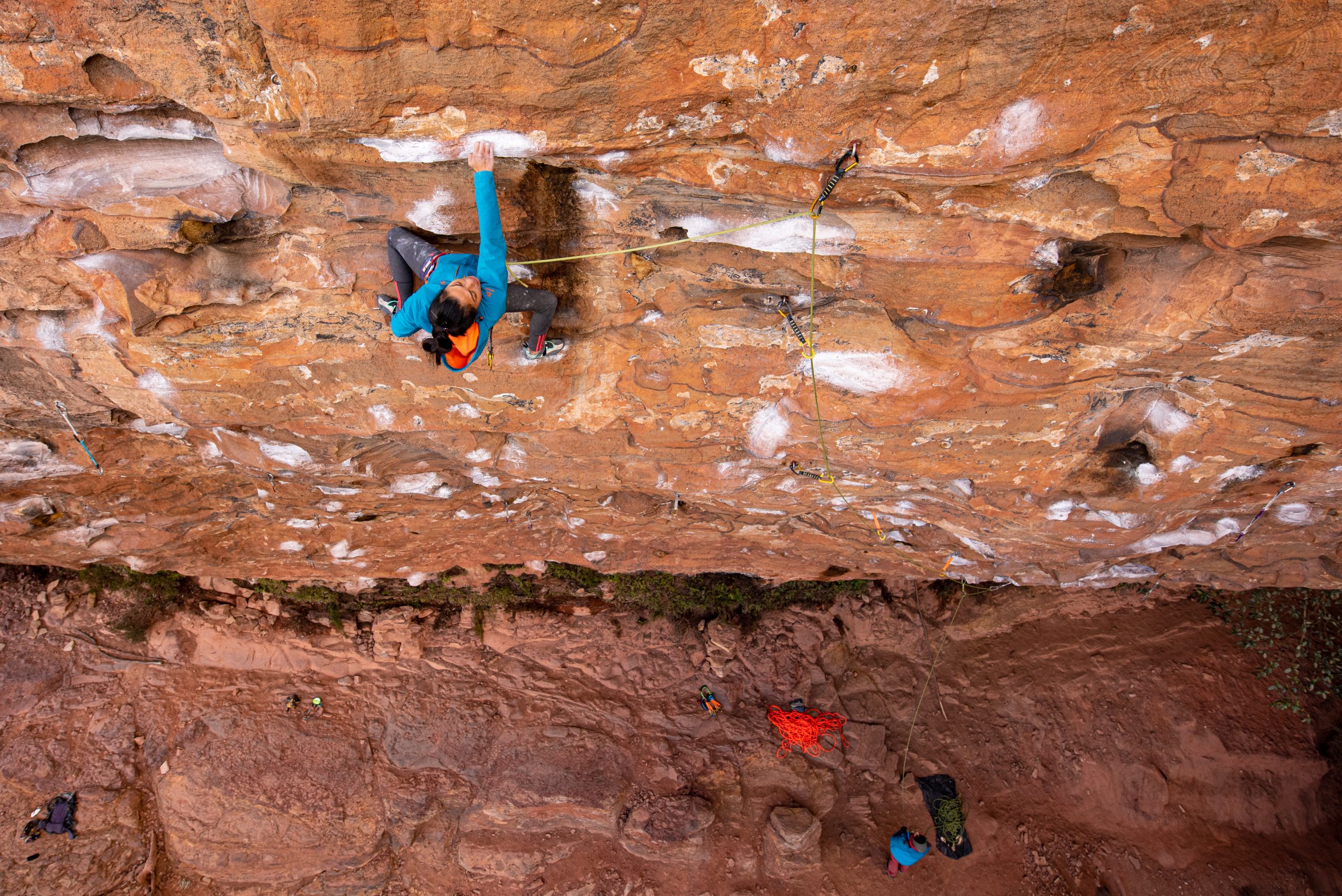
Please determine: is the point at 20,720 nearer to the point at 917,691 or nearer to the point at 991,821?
the point at 917,691

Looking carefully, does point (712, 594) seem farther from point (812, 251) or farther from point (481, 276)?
point (481, 276)

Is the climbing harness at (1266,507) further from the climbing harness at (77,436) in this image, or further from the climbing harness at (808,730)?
the climbing harness at (77,436)

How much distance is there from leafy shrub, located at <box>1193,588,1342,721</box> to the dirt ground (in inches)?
6.1

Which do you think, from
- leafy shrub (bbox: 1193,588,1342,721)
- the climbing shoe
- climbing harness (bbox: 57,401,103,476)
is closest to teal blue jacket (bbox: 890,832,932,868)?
leafy shrub (bbox: 1193,588,1342,721)

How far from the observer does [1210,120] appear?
2000 mm

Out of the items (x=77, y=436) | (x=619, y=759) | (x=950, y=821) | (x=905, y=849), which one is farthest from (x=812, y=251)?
(x=950, y=821)

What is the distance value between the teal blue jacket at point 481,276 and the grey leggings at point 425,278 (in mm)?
80

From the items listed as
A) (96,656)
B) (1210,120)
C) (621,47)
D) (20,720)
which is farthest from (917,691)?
(20,720)

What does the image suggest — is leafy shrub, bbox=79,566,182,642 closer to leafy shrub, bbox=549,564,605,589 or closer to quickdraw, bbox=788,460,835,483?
leafy shrub, bbox=549,564,605,589

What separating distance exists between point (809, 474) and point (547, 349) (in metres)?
1.68

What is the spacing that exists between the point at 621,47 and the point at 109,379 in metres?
2.94

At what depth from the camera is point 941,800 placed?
5.66m

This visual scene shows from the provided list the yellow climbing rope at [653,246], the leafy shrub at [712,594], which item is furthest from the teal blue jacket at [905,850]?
the yellow climbing rope at [653,246]

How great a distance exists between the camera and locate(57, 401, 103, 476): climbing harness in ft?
11.1
